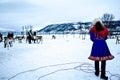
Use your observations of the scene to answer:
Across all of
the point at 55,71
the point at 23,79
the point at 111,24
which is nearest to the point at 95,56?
the point at 55,71

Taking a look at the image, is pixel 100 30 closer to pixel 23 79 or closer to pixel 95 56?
pixel 95 56

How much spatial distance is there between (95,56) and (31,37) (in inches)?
672

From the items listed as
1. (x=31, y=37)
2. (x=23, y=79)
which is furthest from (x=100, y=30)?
(x=31, y=37)

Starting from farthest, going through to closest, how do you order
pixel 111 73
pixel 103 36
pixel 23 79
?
pixel 111 73 < pixel 23 79 < pixel 103 36

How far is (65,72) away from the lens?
591 cm

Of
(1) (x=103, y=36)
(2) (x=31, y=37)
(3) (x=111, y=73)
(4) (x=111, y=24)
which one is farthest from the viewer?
(4) (x=111, y=24)

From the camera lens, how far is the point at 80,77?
5250 millimetres

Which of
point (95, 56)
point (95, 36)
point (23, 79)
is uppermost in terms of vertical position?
point (95, 36)

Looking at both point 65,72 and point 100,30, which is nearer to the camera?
point 100,30

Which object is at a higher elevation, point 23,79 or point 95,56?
point 95,56

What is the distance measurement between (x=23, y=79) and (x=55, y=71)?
1.24 metres

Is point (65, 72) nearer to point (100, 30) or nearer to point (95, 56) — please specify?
point (95, 56)

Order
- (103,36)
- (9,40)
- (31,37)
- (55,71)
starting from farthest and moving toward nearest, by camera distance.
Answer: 1. (31,37)
2. (9,40)
3. (55,71)
4. (103,36)

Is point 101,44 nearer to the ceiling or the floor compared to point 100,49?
nearer to the ceiling
